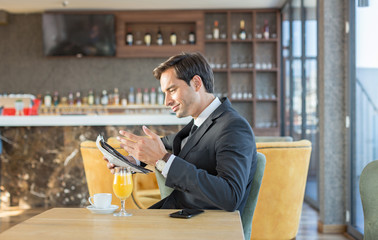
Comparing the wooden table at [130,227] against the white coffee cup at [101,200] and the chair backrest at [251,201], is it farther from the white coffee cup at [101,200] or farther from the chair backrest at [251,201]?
the chair backrest at [251,201]

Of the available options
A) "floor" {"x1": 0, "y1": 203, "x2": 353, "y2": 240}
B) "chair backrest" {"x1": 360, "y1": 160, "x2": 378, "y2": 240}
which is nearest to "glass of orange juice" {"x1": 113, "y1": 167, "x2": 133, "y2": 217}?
"chair backrest" {"x1": 360, "y1": 160, "x2": 378, "y2": 240}

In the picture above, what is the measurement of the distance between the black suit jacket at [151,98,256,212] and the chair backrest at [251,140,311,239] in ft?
4.31

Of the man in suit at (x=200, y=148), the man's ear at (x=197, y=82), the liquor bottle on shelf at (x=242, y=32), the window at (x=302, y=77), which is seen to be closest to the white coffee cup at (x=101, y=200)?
the man in suit at (x=200, y=148)

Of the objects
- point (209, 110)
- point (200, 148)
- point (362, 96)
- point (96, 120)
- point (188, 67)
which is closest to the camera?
point (200, 148)

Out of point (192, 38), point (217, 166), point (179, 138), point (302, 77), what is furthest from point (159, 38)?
point (217, 166)

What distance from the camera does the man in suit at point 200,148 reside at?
1650 mm

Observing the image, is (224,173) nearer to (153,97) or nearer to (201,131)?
(201,131)

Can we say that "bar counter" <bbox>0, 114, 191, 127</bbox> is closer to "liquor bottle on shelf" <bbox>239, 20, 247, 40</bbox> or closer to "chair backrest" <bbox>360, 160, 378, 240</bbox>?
"chair backrest" <bbox>360, 160, 378, 240</bbox>

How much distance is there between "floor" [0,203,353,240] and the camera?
13.2ft

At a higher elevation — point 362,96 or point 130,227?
point 362,96

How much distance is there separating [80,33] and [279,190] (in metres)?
4.97

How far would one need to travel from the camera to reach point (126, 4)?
7.12 m

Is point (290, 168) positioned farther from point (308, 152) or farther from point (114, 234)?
point (114, 234)

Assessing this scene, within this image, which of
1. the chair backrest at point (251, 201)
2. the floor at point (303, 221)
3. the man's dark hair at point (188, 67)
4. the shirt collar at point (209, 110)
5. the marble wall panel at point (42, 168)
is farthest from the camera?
the marble wall panel at point (42, 168)
